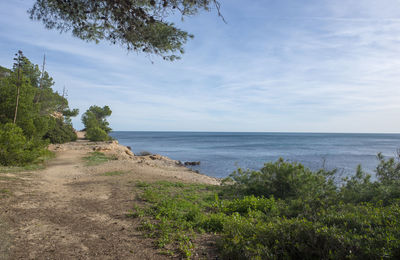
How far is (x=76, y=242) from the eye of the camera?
3.98 metres

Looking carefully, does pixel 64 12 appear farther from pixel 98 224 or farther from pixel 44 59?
pixel 44 59

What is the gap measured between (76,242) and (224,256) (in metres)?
2.54

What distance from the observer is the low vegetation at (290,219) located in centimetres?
281

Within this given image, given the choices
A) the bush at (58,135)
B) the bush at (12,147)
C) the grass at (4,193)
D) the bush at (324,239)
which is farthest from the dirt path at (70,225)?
the bush at (58,135)

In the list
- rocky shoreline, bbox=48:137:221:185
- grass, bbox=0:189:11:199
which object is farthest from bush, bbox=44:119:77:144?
grass, bbox=0:189:11:199

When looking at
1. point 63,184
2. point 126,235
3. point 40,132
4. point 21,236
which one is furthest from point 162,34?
point 40,132

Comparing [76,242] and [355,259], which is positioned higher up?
[355,259]

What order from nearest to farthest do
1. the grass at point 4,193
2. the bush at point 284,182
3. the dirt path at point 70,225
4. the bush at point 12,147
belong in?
the dirt path at point 70,225
the grass at point 4,193
the bush at point 284,182
the bush at point 12,147

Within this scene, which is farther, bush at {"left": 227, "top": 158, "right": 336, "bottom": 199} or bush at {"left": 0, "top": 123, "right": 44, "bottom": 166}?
bush at {"left": 0, "top": 123, "right": 44, "bottom": 166}

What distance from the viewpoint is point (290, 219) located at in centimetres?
434

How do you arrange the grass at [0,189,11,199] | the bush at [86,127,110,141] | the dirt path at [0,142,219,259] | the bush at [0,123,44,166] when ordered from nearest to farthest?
the dirt path at [0,142,219,259], the grass at [0,189,11,199], the bush at [0,123,44,166], the bush at [86,127,110,141]

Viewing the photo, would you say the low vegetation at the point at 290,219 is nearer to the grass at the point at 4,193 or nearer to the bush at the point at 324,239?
the bush at the point at 324,239

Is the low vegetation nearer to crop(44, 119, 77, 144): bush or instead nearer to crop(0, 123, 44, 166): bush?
crop(0, 123, 44, 166): bush

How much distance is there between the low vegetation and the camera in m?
2.81
